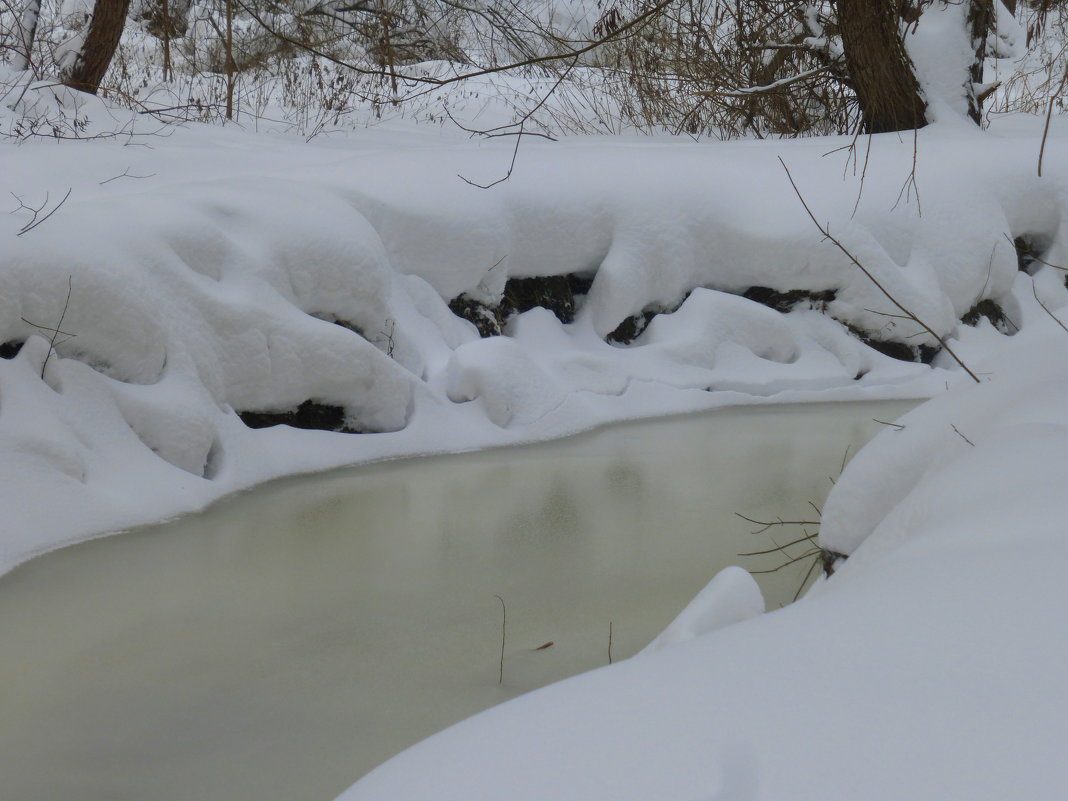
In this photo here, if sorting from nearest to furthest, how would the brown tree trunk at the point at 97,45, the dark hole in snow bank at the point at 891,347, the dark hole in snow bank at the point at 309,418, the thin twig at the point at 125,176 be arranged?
the dark hole in snow bank at the point at 309,418
the thin twig at the point at 125,176
the dark hole in snow bank at the point at 891,347
the brown tree trunk at the point at 97,45

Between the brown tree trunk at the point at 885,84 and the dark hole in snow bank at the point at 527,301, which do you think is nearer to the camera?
the dark hole in snow bank at the point at 527,301

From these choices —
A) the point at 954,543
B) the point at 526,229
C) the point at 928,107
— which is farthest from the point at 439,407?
the point at 928,107

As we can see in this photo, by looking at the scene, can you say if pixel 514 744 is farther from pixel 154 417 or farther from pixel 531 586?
pixel 154 417

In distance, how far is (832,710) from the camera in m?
0.82

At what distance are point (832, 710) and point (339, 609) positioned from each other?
74.1 inches

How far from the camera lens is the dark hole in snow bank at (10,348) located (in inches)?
131

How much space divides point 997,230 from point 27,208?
493 centimetres

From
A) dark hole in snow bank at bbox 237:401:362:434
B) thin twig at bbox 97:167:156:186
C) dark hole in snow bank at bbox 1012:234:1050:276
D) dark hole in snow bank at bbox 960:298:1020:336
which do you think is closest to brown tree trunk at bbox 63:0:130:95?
thin twig at bbox 97:167:156:186

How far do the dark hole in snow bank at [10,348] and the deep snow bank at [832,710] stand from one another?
287cm

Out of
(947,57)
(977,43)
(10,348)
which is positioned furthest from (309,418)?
(977,43)

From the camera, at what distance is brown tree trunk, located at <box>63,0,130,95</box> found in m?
6.25

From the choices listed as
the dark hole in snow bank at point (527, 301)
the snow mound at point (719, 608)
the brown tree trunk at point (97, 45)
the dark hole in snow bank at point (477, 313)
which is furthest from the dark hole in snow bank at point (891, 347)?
the brown tree trunk at point (97, 45)

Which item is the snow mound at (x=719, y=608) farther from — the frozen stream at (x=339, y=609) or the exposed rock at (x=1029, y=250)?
the exposed rock at (x=1029, y=250)

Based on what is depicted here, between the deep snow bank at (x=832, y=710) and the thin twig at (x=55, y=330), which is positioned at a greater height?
the deep snow bank at (x=832, y=710)
